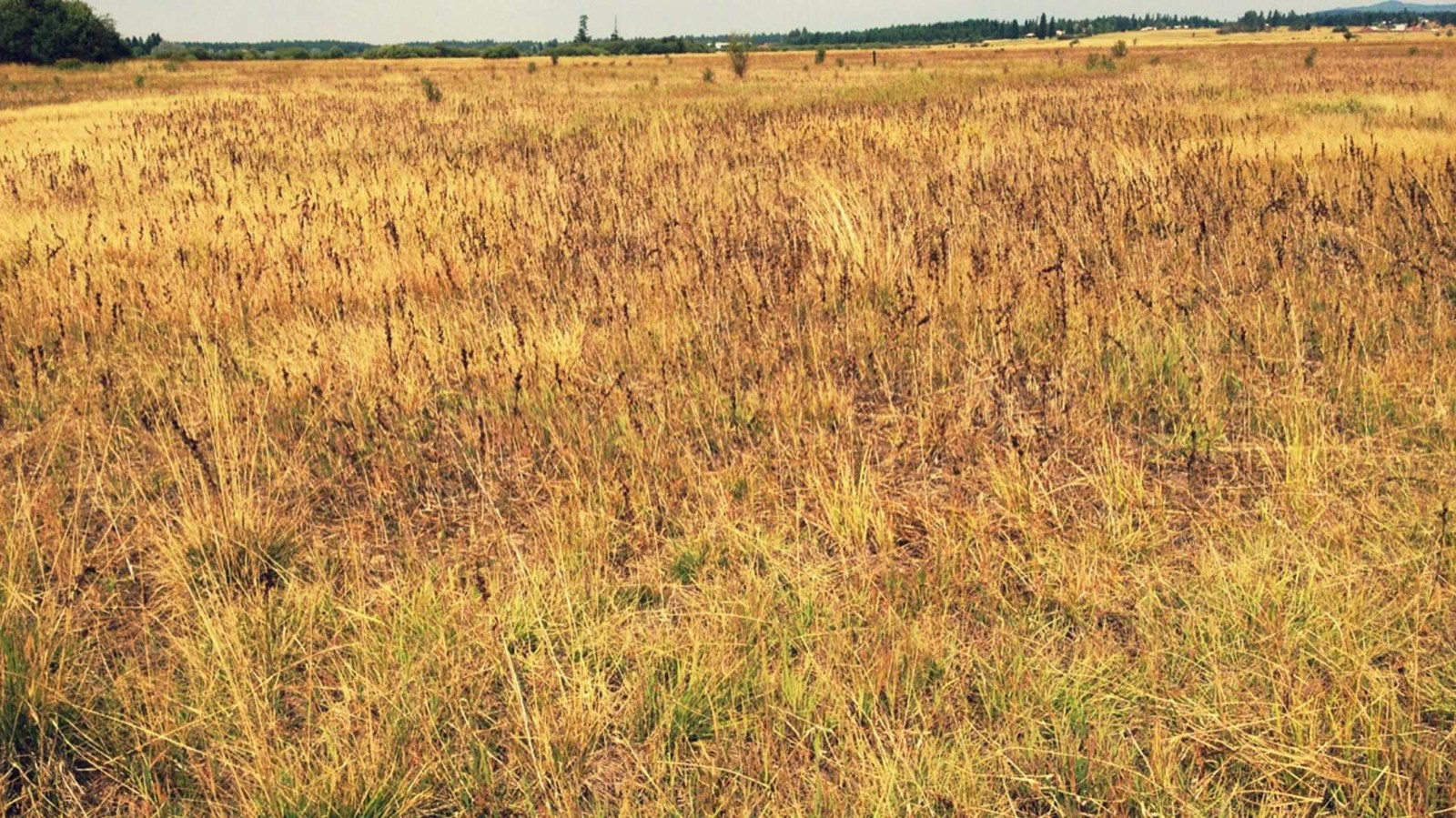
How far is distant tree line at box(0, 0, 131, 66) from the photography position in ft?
182

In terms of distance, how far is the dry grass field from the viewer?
1669 millimetres

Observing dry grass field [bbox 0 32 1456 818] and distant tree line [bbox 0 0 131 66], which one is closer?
dry grass field [bbox 0 32 1456 818]

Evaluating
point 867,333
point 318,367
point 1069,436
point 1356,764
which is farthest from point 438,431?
point 1356,764

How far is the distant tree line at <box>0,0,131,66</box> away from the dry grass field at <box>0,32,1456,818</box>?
68159 mm

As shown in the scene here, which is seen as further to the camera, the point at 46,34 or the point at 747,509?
the point at 46,34

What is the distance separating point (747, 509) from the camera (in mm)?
2621

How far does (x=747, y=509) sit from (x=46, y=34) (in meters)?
75.1

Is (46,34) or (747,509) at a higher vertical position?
(46,34)

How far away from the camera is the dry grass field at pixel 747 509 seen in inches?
65.7

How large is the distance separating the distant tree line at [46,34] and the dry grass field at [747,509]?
68159mm

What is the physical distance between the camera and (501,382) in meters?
3.53

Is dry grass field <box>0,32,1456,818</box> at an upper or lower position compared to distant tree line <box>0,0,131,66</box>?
lower

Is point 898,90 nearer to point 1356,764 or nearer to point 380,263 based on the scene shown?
point 380,263

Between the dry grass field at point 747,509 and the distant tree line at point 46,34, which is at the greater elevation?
the distant tree line at point 46,34
